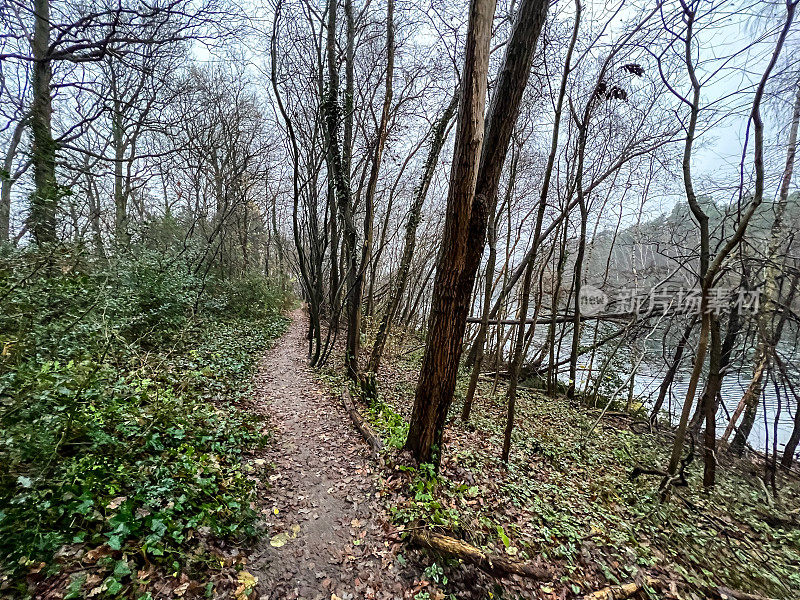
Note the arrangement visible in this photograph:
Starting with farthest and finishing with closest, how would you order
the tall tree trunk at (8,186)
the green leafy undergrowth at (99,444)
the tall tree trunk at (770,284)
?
1. the tall tree trunk at (8,186)
2. the tall tree trunk at (770,284)
3. the green leafy undergrowth at (99,444)

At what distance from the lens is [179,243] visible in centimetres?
944

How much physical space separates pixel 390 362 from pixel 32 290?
7.37m

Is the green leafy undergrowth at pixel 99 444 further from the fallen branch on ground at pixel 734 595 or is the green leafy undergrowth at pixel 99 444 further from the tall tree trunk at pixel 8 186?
the fallen branch on ground at pixel 734 595

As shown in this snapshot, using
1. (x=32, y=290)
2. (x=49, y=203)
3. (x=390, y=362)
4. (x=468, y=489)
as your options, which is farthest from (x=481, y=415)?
(x=49, y=203)

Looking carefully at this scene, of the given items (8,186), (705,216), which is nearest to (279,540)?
(705,216)

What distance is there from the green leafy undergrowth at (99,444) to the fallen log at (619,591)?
10.1 ft

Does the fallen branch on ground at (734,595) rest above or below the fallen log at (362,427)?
below

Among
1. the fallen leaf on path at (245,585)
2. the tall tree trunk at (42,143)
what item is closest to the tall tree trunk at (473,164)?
the fallen leaf on path at (245,585)

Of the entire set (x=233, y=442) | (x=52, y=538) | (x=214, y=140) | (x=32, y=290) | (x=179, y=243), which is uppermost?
(x=214, y=140)

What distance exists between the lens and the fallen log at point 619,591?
9.03 feet

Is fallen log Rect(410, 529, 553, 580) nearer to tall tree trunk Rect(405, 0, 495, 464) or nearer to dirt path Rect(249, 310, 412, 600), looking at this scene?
dirt path Rect(249, 310, 412, 600)

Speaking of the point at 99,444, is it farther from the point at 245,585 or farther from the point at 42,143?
the point at 42,143

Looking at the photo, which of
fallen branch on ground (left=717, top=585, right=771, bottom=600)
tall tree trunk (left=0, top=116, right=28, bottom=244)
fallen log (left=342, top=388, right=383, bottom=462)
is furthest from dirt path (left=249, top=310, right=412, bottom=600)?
tall tree trunk (left=0, top=116, right=28, bottom=244)

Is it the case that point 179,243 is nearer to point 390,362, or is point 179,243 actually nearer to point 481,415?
point 390,362
